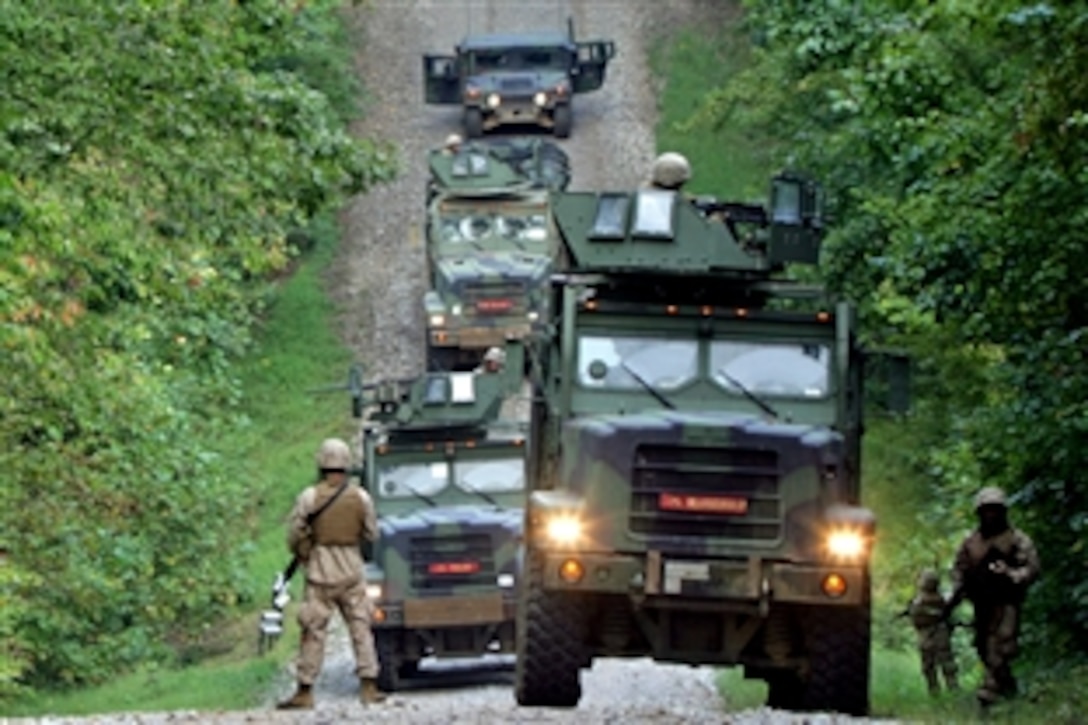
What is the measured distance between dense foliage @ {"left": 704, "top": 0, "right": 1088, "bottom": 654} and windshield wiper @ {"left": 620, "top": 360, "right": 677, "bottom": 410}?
246 centimetres

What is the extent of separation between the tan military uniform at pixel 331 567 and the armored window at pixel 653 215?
91.1 inches

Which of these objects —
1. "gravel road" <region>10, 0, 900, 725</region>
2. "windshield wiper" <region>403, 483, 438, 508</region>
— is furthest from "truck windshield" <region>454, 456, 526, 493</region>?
"gravel road" <region>10, 0, 900, 725</region>

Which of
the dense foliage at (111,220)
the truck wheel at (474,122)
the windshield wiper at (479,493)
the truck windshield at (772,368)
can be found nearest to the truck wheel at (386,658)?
the windshield wiper at (479,493)

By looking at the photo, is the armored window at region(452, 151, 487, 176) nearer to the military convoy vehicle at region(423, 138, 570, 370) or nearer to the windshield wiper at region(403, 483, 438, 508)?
the military convoy vehicle at region(423, 138, 570, 370)

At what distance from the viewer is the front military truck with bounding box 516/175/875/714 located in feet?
52.2

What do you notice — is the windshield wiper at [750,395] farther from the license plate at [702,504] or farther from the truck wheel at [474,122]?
the truck wheel at [474,122]

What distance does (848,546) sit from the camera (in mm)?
15945

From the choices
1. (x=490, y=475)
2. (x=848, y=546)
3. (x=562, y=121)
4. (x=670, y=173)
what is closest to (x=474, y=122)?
(x=562, y=121)

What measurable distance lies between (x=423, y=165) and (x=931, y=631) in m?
30.9

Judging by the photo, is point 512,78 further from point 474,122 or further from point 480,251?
point 480,251

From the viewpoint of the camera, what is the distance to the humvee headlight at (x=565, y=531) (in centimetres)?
1594

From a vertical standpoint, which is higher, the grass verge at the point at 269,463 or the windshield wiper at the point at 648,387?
the windshield wiper at the point at 648,387

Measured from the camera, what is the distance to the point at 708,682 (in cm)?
2273

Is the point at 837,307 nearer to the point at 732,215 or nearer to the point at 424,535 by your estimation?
the point at 732,215
